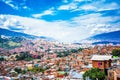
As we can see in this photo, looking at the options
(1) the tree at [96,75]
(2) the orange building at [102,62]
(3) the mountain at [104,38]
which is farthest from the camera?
(3) the mountain at [104,38]

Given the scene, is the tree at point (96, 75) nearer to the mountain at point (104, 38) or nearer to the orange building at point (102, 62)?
the orange building at point (102, 62)

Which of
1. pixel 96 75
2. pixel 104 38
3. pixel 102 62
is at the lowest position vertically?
pixel 96 75

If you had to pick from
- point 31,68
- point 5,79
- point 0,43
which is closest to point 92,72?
point 5,79

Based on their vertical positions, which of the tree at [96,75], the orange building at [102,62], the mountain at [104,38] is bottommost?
the tree at [96,75]

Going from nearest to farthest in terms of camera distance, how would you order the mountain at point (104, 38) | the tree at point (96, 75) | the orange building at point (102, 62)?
the tree at point (96, 75) → the orange building at point (102, 62) → the mountain at point (104, 38)

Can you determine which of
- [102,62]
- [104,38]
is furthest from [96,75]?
[104,38]

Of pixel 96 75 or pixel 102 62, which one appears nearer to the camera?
pixel 96 75

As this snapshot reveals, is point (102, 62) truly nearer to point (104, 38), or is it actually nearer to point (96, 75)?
point (96, 75)

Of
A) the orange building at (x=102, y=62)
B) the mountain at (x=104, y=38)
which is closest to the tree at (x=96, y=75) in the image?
the orange building at (x=102, y=62)

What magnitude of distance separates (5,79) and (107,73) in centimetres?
587

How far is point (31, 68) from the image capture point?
58.8 feet

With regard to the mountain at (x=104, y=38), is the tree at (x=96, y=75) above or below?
below

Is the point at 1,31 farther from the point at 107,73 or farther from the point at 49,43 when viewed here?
the point at 107,73

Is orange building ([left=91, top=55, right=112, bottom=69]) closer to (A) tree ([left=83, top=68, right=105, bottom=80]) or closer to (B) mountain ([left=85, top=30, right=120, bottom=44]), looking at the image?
(A) tree ([left=83, top=68, right=105, bottom=80])
